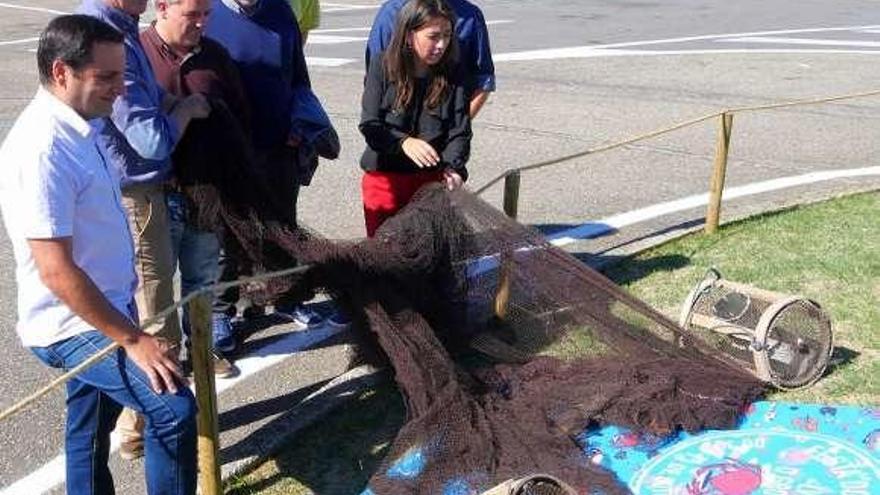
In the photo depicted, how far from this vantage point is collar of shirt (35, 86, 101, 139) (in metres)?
3.21

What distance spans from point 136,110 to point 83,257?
29.5 inches

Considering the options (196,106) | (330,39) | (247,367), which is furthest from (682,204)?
(330,39)

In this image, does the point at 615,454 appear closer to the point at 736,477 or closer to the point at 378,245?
the point at 736,477

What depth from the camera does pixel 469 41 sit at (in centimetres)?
552

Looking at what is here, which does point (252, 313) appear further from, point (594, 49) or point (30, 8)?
point (30, 8)

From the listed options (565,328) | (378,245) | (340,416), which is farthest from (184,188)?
(565,328)

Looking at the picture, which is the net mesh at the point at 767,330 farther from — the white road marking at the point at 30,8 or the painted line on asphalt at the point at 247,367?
the white road marking at the point at 30,8

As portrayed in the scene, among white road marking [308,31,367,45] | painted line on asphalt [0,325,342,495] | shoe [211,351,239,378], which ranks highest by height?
white road marking [308,31,367,45]

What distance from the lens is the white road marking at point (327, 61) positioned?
14.5 metres

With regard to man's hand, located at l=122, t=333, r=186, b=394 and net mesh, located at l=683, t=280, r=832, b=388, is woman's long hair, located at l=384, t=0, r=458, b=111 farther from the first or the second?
man's hand, located at l=122, t=333, r=186, b=394

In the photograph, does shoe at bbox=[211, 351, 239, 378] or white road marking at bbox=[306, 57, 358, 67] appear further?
white road marking at bbox=[306, 57, 358, 67]

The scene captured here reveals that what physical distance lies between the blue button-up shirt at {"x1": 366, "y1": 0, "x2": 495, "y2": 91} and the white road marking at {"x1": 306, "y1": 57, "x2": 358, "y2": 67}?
9025 mm

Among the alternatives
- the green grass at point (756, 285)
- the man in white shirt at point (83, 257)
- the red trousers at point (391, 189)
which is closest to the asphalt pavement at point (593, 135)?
the green grass at point (756, 285)

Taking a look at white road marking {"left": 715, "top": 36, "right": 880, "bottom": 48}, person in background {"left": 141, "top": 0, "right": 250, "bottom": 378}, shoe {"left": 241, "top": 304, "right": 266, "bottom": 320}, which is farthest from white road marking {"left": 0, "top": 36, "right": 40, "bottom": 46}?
person in background {"left": 141, "top": 0, "right": 250, "bottom": 378}
